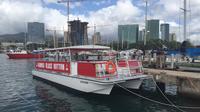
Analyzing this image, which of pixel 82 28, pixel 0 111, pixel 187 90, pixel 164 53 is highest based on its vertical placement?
pixel 82 28

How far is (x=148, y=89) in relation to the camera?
77.3 ft

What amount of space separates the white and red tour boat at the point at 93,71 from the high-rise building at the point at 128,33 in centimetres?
6073

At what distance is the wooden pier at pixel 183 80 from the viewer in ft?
58.7

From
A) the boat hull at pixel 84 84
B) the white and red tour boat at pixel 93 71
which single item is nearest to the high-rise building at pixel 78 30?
the white and red tour boat at pixel 93 71

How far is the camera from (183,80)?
18.8 metres

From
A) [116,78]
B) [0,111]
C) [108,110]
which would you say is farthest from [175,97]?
[0,111]

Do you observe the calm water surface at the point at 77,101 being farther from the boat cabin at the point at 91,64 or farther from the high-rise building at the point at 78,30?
the high-rise building at the point at 78,30

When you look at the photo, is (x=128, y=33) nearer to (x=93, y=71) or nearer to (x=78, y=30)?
(x=78, y=30)

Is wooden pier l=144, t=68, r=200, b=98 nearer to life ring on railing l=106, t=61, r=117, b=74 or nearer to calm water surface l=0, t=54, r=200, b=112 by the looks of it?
calm water surface l=0, t=54, r=200, b=112

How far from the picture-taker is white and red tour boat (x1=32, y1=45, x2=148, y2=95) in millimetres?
19166

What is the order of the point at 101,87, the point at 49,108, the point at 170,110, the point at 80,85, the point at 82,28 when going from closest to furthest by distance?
the point at 170,110 < the point at 49,108 < the point at 101,87 < the point at 80,85 < the point at 82,28

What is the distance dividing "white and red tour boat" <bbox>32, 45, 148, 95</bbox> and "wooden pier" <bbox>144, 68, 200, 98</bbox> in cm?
184

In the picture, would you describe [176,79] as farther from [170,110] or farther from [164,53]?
[164,53]

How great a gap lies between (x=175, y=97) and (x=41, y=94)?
12.2m
